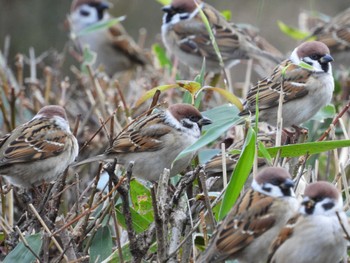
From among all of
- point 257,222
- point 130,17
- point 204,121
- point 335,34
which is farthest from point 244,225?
point 130,17

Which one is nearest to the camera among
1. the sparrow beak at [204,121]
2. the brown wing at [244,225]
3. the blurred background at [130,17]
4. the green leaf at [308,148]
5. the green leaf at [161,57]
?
the brown wing at [244,225]

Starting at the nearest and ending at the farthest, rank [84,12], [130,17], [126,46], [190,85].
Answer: [190,85]
[126,46]
[84,12]
[130,17]

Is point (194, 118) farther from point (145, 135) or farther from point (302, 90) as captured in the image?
point (302, 90)

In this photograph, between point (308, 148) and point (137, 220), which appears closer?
point (308, 148)

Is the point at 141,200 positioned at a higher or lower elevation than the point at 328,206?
lower

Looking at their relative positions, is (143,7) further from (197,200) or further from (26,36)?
(197,200)

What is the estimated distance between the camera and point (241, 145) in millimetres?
3652

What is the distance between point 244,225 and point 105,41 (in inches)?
211

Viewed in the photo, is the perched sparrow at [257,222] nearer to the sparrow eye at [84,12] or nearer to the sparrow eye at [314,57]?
the sparrow eye at [314,57]

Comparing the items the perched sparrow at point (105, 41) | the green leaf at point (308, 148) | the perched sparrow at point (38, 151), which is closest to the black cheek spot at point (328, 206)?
the green leaf at point (308, 148)

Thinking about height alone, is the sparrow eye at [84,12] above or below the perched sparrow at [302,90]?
below

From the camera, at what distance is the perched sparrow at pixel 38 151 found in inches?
151

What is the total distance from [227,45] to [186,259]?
3101mm

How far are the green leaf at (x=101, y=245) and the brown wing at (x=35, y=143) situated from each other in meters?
0.99
